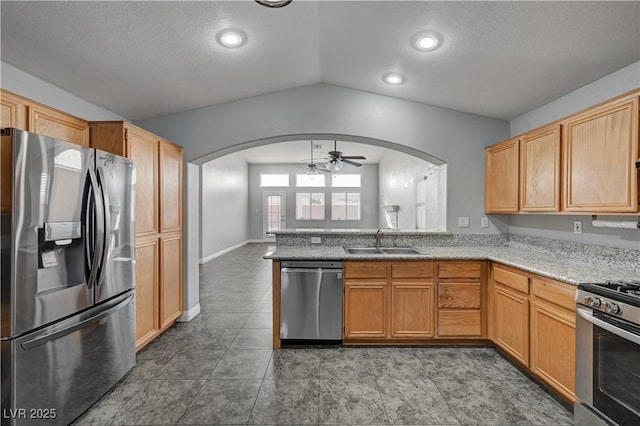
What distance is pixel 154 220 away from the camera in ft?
9.61

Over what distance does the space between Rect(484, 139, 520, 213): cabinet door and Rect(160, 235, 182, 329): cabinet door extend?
365 centimetres

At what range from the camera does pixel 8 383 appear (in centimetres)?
152

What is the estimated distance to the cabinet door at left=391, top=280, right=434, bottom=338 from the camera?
2883mm

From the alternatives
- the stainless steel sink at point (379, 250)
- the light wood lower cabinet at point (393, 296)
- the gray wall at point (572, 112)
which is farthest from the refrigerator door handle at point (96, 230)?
the gray wall at point (572, 112)

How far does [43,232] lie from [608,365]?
3.26 meters

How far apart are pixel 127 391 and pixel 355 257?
2104 millimetres

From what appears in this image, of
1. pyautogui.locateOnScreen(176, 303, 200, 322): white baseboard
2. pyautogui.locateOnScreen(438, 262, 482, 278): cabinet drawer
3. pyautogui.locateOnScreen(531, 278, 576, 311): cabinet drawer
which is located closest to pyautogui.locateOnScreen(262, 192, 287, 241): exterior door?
pyautogui.locateOnScreen(176, 303, 200, 322): white baseboard

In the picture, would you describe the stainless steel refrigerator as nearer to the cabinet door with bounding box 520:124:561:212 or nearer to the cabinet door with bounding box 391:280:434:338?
the cabinet door with bounding box 391:280:434:338

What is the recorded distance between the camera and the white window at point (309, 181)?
11.3m

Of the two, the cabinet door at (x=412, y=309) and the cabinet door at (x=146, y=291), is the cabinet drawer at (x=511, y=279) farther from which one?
the cabinet door at (x=146, y=291)

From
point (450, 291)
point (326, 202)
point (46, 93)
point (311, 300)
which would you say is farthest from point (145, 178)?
point (326, 202)

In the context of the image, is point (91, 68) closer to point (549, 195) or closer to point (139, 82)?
point (139, 82)

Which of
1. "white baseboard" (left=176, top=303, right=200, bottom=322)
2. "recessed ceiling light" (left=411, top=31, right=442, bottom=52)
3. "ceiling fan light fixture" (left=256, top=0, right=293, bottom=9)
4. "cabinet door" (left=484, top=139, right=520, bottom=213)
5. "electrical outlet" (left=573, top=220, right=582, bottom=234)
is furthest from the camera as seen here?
"white baseboard" (left=176, top=303, right=200, bottom=322)

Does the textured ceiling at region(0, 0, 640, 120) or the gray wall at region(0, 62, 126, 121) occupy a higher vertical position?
the textured ceiling at region(0, 0, 640, 120)
